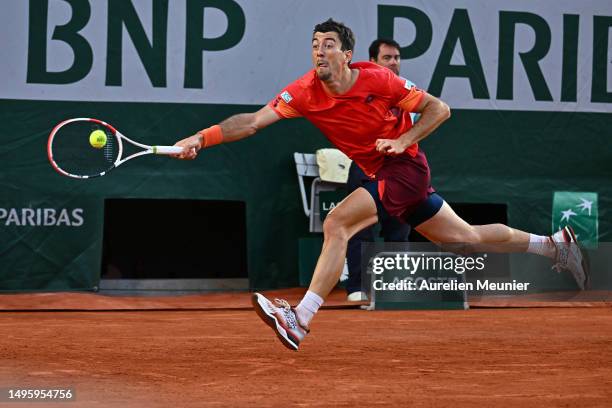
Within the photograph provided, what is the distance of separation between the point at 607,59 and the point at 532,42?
0.66 m

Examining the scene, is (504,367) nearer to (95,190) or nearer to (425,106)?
(425,106)

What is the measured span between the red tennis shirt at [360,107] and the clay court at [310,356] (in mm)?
1011

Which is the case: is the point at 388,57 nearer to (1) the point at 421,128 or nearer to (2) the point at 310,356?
(1) the point at 421,128

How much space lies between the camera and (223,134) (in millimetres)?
5438

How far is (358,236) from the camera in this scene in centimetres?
819

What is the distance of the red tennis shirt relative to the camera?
216 inches

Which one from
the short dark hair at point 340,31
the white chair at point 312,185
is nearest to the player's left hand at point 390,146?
the short dark hair at point 340,31

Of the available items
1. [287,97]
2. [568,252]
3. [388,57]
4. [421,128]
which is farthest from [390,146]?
[388,57]

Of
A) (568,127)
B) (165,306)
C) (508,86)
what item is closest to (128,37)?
(165,306)

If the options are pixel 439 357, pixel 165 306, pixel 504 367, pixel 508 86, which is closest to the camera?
pixel 504 367

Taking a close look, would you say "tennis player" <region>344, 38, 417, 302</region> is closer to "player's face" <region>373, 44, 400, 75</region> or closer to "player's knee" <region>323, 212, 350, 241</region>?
"player's face" <region>373, 44, 400, 75</region>

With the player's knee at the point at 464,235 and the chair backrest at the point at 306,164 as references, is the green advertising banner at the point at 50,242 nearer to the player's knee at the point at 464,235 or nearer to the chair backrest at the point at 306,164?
the chair backrest at the point at 306,164

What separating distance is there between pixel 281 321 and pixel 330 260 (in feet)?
1.30

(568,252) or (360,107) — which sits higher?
(360,107)
